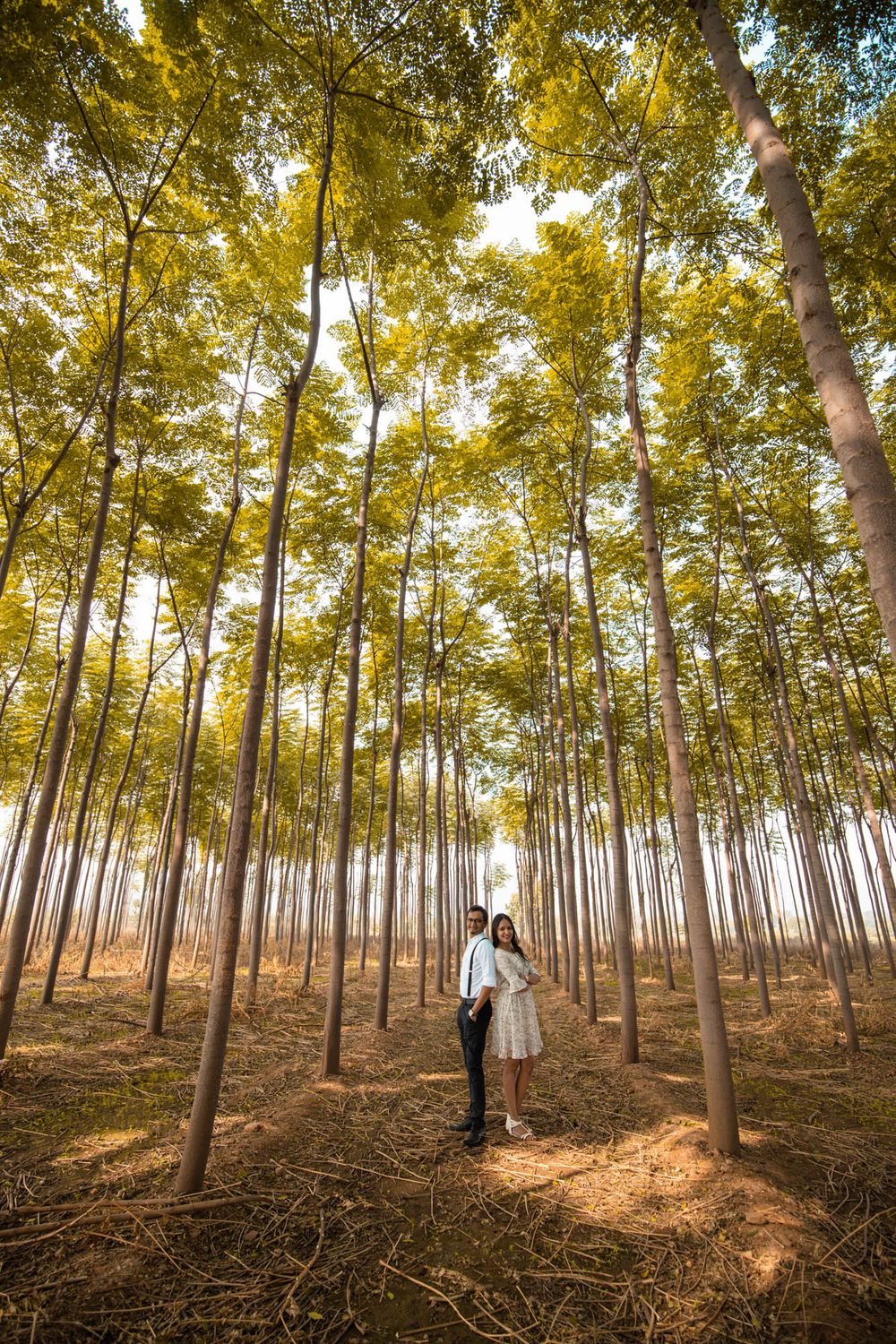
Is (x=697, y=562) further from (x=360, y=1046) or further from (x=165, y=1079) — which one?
(x=165, y=1079)

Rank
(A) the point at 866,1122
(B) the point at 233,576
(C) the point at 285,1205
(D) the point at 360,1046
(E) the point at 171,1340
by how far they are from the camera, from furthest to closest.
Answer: (B) the point at 233,576, (D) the point at 360,1046, (A) the point at 866,1122, (C) the point at 285,1205, (E) the point at 171,1340

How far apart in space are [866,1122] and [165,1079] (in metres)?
6.64

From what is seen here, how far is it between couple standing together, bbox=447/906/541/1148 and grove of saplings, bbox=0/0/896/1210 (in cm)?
136

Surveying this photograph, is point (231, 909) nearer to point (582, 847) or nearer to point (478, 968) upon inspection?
point (478, 968)

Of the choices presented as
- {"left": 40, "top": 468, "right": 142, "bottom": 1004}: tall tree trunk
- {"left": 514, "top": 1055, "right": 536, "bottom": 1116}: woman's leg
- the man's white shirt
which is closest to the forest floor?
{"left": 514, "top": 1055, "right": 536, "bottom": 1116}: woman's leg

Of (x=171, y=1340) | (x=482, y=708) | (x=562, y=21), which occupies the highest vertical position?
(x=562, y=21)

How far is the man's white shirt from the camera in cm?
452

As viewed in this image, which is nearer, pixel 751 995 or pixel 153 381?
pixel 153 381

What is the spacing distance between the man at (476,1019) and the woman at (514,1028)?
109mm

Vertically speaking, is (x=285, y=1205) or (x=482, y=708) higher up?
(x=482, y=708)

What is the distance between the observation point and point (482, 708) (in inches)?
734

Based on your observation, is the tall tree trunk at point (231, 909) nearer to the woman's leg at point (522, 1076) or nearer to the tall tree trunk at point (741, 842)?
the woman's leg at point (522, 1076)

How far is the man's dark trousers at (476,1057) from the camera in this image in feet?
14.3

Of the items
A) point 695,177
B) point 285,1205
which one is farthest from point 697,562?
point 285,1205
